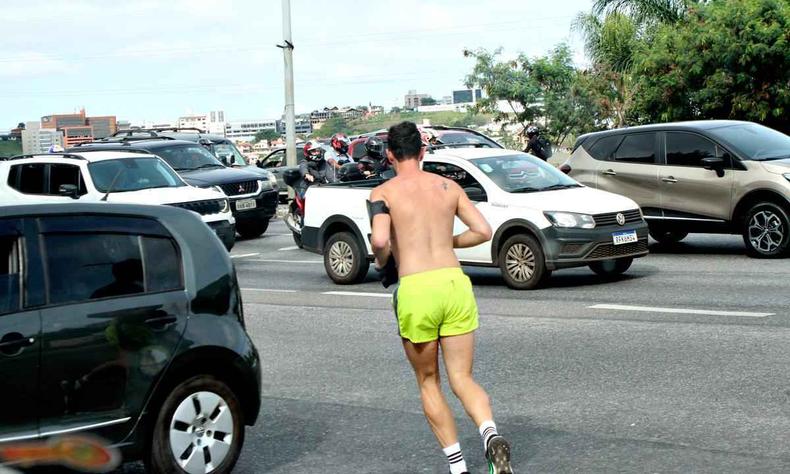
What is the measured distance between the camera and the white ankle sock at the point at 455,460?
6176mm

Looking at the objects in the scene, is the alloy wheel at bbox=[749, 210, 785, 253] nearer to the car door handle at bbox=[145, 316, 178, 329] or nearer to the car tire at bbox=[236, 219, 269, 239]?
the car tire at bbox=[236, 219, 269, 239]

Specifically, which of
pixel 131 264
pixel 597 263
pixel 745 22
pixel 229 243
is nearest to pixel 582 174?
pixel 597 263

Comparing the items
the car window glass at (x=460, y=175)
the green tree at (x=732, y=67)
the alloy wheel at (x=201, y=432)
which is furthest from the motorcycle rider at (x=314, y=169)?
the alloy wheel at (x=201, y=432)

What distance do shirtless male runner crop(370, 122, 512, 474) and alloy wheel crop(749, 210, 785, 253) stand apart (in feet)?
35.5

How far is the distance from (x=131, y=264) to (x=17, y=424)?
3.23 ft

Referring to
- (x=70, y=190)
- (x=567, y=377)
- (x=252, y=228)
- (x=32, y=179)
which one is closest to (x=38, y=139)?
(x=252, y=228)

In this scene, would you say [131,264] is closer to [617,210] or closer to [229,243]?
[617,210]

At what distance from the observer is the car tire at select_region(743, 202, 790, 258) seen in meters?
16.2

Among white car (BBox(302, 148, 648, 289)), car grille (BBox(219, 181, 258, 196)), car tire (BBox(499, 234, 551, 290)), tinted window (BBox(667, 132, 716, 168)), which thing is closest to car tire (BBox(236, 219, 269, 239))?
car grille (BBox(219, 181, 258, 196))

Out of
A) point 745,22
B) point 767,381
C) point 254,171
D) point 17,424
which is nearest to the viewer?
point 17,424

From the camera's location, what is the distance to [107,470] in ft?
20.8

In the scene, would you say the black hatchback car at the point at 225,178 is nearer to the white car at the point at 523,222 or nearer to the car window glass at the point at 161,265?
the white car at the point at 523,222

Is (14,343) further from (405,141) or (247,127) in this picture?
(247,127)

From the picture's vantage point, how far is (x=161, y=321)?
6375 millimetres
